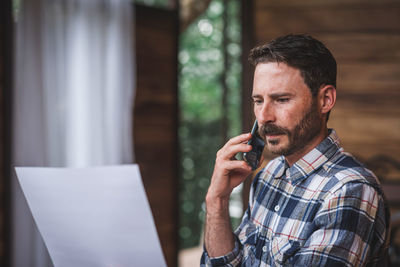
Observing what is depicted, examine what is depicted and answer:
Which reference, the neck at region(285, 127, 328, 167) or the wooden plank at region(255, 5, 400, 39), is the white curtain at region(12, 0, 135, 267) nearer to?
the wooden plank at region(255, 5, 400, 39)

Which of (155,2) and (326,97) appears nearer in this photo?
(326,97)

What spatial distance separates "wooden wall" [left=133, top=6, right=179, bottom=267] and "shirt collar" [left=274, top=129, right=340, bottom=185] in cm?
226

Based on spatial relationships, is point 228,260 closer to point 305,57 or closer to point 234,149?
point 234,149

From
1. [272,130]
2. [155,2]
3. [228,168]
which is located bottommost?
[228,168]

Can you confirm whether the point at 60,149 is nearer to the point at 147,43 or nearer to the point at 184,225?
the point at 147,43

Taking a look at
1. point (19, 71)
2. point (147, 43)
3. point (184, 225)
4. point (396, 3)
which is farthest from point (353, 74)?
point (184, 225)

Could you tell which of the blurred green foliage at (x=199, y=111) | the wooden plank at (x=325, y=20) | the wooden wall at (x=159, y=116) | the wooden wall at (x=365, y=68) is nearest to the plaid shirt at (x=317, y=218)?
the wooden wall at (x=365, y=68)

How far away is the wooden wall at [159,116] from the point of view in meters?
3.31

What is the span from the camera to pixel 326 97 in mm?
1100

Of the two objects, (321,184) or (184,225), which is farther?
(184,225)

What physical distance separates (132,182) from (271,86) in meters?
0.44

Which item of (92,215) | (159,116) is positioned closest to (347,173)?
(92,215)

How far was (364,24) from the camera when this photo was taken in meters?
3.01

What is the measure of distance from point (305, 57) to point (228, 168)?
331 mm
